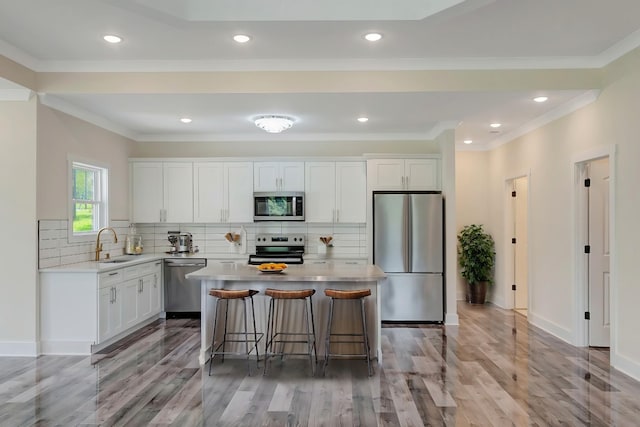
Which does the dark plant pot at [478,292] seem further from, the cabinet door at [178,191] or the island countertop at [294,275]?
the cabinet door at [178,191]

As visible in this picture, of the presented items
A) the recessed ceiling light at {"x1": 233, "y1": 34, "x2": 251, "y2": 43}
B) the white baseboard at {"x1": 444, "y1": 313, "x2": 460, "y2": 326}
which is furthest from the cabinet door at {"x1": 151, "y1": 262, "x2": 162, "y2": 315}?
the white baseboard at {"x1": 444, "y1": 313, "x2": 460, "y2": 326}

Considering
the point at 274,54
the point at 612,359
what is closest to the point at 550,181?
the point at 612,359

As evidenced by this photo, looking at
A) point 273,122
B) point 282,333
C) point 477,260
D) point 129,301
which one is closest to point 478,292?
point 477,260

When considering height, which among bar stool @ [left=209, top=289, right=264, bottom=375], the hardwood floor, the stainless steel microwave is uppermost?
the stainless steel microwave

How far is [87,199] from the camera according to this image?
18.7 feet

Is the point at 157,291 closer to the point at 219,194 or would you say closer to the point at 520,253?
the point at 219,194

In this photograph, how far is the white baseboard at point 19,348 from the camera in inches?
178

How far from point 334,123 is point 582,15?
3.25 meters

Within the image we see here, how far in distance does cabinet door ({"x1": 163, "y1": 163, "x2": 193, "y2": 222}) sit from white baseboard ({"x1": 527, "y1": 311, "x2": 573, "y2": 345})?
5.06 m

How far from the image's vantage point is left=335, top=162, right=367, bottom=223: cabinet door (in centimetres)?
667

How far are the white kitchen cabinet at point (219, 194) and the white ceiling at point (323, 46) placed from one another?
101 cm

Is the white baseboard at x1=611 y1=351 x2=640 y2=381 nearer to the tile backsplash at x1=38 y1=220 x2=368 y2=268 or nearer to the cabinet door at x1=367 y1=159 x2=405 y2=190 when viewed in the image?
the cabinet door at x1=367 y1=159 x2=405 y2=190

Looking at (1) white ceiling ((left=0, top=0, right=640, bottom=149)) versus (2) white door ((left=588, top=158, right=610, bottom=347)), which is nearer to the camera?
(1) white ceiling ((left=0, top=0, right=640, bottom=149))

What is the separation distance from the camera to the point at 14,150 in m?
4.53
